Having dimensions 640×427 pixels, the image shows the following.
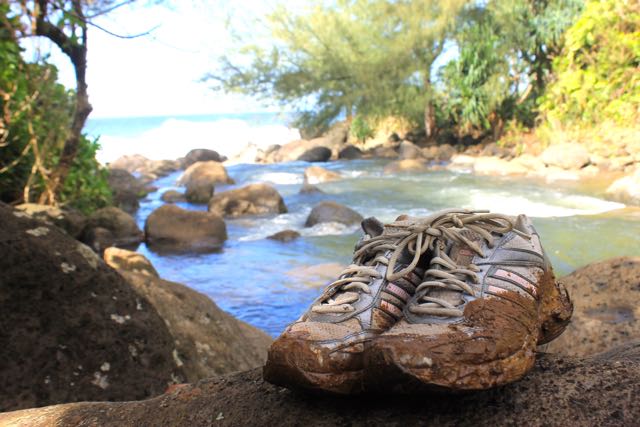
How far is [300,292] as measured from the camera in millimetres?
6254

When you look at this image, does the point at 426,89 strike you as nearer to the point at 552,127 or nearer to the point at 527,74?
the point at 527,74

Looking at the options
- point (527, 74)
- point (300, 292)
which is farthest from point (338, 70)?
point (300, 292)

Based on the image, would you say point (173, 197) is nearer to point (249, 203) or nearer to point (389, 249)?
point (249, 203)

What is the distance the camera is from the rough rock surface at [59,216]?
563 centimetres

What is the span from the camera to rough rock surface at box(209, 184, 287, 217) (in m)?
11.1

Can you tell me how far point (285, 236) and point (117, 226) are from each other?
2.45 m

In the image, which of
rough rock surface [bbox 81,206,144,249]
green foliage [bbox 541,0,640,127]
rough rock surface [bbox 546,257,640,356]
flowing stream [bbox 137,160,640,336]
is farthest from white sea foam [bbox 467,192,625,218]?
rough rock surface [bbox 546,257,640,356]

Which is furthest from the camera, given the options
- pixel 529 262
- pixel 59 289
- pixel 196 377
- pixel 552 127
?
pixel 552 127

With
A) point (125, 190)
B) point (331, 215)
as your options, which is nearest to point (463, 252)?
point (331, 215)

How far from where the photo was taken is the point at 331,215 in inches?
380

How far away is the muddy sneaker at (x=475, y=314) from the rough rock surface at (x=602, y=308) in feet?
3.57

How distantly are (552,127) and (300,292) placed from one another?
39.7 feet

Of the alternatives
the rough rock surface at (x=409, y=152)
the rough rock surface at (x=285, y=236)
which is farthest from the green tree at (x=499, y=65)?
the rough rock surface at (x=285, y=236)

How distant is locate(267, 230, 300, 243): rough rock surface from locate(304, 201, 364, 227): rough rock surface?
0.74 m
